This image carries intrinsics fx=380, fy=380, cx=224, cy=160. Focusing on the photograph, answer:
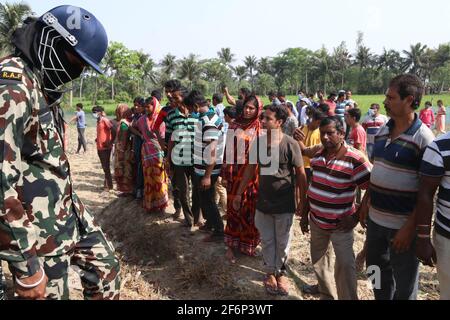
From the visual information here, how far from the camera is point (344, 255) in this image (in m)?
2.93

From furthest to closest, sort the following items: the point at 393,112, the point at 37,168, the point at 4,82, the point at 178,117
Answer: the point at 178,117
the point at 393,112
the point at 37,168
the point at 4,82

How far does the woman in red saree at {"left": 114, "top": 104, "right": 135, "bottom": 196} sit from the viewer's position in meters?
6.28

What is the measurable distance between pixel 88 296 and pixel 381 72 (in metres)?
59.5

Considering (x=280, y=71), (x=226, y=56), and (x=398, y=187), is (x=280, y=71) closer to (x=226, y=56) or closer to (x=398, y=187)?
(x=226, y=56)

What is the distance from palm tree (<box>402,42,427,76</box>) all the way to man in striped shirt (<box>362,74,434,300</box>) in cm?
6607

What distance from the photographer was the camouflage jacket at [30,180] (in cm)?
182

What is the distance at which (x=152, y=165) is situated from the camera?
17.7ft

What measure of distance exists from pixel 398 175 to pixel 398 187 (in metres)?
0.08

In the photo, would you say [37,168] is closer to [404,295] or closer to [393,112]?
[393,112]

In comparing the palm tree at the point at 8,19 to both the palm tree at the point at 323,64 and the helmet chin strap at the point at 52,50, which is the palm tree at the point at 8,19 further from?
the palm tree at the point at 323,64

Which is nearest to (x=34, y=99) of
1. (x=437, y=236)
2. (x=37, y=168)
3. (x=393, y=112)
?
(x=37, y=168)

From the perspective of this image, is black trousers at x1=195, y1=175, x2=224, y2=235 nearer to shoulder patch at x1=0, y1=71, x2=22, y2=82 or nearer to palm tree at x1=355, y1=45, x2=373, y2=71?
shoulder patch at x1=0, y1=71, x2=22, y2=82

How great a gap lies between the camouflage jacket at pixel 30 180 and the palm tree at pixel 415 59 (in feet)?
221

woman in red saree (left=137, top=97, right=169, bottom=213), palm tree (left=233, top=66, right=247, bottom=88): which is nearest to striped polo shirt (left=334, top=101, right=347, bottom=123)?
woman in red saree (left=137, top=97, right=169, bottom=213)
